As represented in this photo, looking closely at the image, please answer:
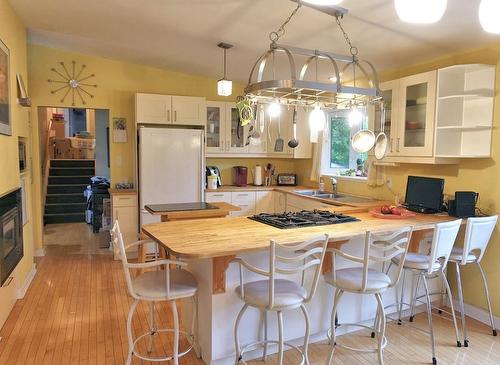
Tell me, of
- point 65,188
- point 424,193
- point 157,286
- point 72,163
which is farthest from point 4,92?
point 72,163

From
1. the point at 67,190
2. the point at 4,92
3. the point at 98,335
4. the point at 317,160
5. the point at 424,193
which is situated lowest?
the point at 98,335

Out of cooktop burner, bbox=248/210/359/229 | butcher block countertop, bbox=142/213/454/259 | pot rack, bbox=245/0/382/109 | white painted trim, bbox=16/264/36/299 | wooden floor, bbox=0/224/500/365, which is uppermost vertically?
pot rack, bbox=245/0/382/109

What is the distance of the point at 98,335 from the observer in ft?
9.27

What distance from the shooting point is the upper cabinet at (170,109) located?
472 centimetres

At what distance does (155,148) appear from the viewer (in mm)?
4562

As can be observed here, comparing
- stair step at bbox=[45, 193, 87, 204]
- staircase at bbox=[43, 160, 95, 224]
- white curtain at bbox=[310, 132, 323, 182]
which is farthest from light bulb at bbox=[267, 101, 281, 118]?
stair step at bbox=[45, 193, 87, 204]

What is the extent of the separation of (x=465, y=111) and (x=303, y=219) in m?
1.71

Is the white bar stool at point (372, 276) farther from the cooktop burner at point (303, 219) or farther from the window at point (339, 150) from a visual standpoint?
the window at point (339, 150)

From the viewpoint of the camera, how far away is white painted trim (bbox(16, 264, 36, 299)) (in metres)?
3.48

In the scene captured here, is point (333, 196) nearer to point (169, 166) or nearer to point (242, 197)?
point (242, 197)

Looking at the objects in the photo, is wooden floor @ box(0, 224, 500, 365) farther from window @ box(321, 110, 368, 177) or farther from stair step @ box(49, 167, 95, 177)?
stair step @ box(49, 167, 95, 177)

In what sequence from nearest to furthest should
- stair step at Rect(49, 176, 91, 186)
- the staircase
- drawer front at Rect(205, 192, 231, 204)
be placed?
drawer front at Rect(205, 192, 231, 204)
the staircase
stair step at Rect(49, 176, 91, 186)

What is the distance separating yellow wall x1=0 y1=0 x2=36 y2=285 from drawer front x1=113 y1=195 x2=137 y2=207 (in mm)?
952

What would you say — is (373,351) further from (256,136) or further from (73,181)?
(73,181)
